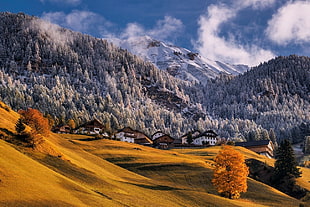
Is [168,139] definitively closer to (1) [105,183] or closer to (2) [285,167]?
(2) [285,167]

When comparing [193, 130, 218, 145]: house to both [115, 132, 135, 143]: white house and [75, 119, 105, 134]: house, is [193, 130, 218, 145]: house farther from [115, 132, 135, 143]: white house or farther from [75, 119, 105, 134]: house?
[75, 119, 105, 134]: house

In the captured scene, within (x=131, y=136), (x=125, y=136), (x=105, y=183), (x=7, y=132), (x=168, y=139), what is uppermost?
(x=131, y=136)

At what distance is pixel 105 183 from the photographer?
49.9 m

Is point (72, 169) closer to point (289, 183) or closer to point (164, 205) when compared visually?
point (164, 205)

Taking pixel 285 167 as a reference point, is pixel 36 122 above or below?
above

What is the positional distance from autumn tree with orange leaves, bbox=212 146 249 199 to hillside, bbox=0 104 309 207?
3011 millimetres

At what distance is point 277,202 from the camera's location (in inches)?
2598

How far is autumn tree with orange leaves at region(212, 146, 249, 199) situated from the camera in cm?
6562

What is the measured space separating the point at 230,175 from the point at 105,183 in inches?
1111

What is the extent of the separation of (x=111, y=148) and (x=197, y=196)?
2184 inches

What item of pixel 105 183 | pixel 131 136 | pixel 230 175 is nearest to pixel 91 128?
pixel 131 136

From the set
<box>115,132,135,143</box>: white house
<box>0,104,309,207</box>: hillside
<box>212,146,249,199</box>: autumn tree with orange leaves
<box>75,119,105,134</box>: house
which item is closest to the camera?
<box>0,104,309,207</box>: hillside

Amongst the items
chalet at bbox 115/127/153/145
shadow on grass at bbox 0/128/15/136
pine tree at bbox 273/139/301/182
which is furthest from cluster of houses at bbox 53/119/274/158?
shadow on grass at bbox 0/128/15/136

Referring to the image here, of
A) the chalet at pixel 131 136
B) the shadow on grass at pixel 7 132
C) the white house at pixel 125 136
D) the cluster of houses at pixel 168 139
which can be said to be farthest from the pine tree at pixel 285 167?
the white house at pixel 125 136
